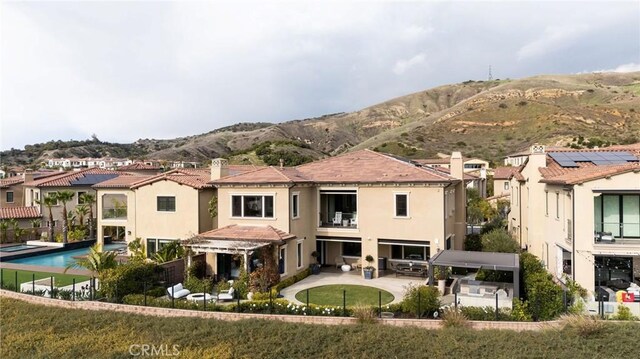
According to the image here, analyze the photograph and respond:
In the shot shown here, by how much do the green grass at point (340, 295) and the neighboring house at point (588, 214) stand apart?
358 inches

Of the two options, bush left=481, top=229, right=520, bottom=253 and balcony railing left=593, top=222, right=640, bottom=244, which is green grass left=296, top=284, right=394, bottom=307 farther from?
balcony railing left=593, top=222, right=640, bottom=244

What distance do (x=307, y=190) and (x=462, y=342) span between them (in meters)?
15.5

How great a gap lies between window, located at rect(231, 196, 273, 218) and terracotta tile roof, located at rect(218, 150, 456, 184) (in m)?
1.21

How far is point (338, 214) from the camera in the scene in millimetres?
29609

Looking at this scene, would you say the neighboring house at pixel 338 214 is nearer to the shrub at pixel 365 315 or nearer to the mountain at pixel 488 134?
the shrub at pixel 365 315

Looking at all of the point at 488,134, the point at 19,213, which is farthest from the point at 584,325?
the point at 488,134

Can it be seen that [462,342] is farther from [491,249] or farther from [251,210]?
[251,210]

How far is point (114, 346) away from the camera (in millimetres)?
15664

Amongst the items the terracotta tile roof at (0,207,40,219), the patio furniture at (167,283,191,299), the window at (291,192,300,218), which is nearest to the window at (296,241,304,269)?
the window at (291,192,300,218)

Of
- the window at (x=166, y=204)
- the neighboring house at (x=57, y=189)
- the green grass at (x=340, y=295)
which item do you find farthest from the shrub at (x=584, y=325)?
the neighboring house at (x=57, y=189)

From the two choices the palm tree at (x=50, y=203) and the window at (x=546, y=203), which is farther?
the palm tree at (x=50, y=203)

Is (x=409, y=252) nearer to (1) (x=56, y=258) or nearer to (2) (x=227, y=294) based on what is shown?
(2) (x=227, y=294)

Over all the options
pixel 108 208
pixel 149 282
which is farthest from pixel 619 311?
pixel 108 208

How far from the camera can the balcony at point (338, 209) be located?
28.9m
